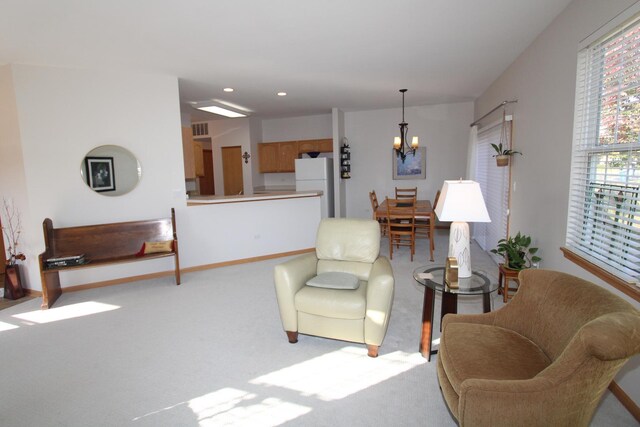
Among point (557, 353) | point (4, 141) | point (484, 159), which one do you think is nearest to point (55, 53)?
point (4, 141)

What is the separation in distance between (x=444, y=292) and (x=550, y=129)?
72.5 inches

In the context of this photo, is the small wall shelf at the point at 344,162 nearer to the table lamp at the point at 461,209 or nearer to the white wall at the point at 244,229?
the white wall at the point at 244,229

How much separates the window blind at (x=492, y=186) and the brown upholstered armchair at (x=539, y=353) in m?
2.69

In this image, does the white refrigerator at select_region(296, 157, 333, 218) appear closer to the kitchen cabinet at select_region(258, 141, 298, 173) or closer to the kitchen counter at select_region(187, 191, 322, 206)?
the kitchen cabinet at select_region(258, 141, 298, 173)

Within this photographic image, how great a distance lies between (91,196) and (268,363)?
3129 mm

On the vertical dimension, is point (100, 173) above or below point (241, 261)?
above

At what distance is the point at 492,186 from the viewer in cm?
512

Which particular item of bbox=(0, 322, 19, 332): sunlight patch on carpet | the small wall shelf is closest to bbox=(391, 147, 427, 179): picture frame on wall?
the small wall shelf

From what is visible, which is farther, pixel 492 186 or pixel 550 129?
pixel 492 186

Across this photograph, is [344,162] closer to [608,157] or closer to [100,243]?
[100,243]

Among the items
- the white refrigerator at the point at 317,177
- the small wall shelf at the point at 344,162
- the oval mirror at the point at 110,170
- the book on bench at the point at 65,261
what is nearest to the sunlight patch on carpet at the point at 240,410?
the book on bench at the point at 65,261

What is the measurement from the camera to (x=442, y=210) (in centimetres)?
237

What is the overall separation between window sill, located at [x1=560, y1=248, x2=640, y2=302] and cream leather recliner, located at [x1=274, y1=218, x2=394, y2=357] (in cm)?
125

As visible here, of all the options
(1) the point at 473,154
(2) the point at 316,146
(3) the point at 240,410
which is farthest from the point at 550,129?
(2) the point at 316,146
